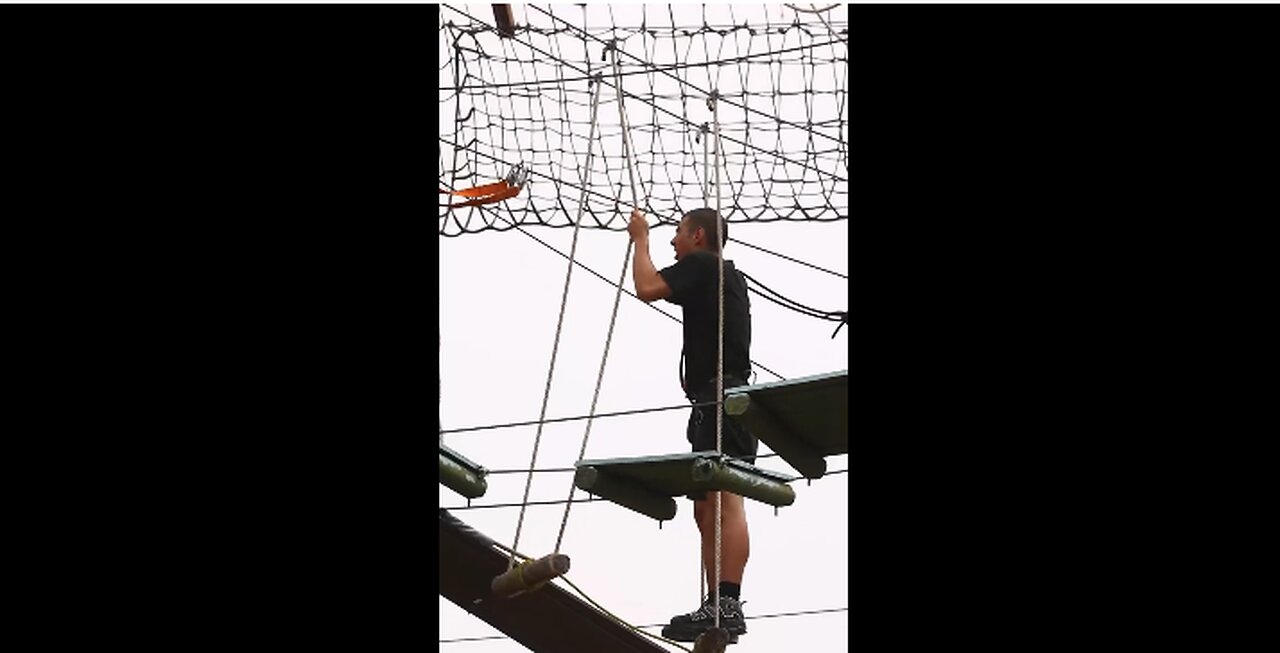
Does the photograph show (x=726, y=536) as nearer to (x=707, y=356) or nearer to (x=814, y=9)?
(x=707, y=356)

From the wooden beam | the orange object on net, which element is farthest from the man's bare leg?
the wooden beam

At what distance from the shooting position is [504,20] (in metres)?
3.69

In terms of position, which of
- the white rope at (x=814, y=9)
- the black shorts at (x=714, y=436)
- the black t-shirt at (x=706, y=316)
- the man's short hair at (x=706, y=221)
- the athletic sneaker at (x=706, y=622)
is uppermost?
the white rope at (x=814, y=9)

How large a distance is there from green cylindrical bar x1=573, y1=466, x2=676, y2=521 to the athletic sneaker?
8.3 inches

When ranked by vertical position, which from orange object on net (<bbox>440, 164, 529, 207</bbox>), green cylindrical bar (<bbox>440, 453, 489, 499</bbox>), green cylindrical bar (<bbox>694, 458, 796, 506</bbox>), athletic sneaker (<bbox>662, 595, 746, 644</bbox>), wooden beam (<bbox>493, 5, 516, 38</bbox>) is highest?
wooden beam (<bbox>493, 5, 516, 38</bbox>)

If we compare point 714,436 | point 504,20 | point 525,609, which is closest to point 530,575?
point 525,609

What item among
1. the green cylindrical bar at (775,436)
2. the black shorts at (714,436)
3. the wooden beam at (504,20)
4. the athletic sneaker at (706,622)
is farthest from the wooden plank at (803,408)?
the wooden beam at (504,20)

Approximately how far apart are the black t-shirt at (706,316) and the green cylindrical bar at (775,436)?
268mm

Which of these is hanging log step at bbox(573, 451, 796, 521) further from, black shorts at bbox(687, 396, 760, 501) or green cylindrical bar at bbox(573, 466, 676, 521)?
black shorts at bbox(687, 396, 760, 501)

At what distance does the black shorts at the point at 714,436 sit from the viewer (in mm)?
3389

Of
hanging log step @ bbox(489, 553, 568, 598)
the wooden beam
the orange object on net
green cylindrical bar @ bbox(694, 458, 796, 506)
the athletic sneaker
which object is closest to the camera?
green cylindrical bar @ bbox(694, 458, 796, 506)

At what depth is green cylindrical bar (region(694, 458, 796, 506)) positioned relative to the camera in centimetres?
295

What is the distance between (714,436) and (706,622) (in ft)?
1.13

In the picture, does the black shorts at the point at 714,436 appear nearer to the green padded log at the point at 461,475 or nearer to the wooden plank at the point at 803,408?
the wooden plank at the point at 803,408
